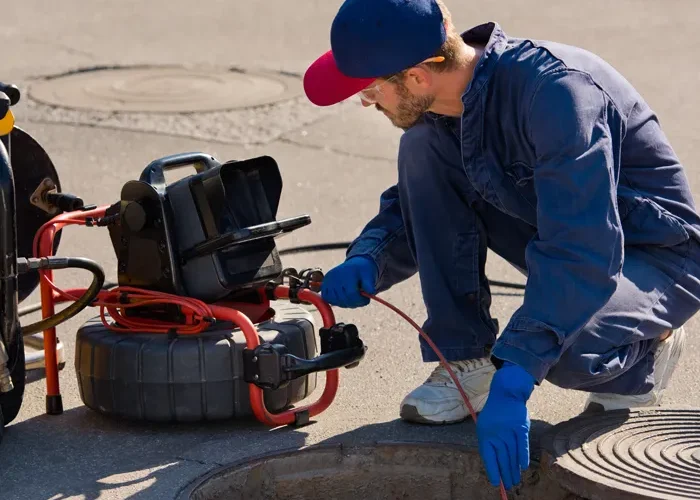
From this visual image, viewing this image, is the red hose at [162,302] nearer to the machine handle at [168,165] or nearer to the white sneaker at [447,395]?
the white sneaker at [447,395]

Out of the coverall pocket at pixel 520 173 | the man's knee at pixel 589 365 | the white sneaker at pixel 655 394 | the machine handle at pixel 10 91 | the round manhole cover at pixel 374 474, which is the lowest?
the round manhole cover at pixel 374 474

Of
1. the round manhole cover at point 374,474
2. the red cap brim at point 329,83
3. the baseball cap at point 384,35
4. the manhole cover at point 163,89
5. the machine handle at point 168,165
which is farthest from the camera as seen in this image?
the manhole cover at point 163,89

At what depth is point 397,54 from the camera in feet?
9.05

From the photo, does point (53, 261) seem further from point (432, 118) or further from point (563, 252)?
point (563, 252)

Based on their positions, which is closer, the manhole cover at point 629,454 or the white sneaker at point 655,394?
the manhole cover at point 629,454

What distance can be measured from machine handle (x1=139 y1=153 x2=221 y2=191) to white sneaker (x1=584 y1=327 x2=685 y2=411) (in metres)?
1.20

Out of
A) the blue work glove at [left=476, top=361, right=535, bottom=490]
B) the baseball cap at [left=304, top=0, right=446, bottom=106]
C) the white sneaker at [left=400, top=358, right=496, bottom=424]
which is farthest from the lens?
the white sneaker at [left=400, top=358, right=496, bottom=424]

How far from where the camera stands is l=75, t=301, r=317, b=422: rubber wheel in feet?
10.3

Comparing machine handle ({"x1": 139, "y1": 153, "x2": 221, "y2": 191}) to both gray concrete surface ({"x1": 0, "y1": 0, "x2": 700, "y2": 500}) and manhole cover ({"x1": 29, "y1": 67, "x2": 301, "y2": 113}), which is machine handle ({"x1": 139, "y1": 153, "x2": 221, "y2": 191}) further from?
manhole cover ({"x1": 29, "y1": 67, "x2": 301, "y2": 113})

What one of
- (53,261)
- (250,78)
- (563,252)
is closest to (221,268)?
(53,261)

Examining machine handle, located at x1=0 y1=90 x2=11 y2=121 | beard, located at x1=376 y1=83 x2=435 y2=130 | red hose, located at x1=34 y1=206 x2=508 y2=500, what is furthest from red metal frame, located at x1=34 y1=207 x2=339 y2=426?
beard, located at x1=376 y1=83 x2=435 y2=130

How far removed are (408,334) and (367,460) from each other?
0.97 m

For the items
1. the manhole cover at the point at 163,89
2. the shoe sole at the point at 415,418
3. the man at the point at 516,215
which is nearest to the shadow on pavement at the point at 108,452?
the shoe sole at the point at 415,418

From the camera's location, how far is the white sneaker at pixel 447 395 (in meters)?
3.30
